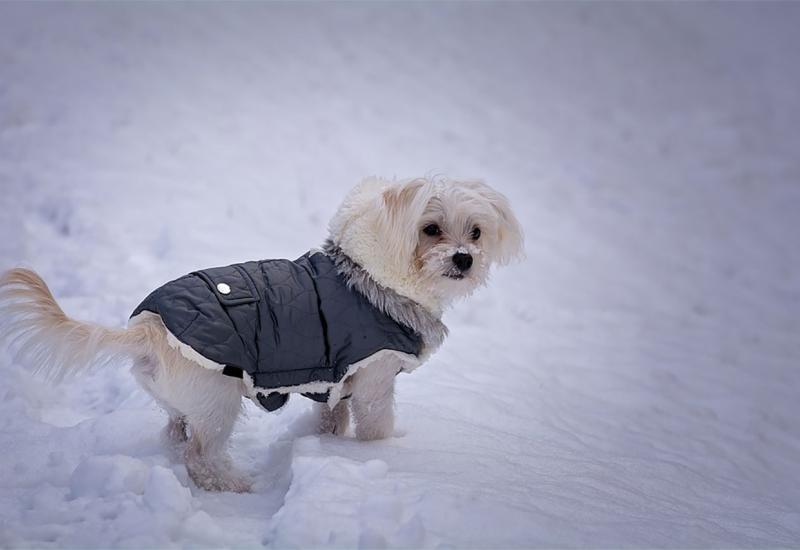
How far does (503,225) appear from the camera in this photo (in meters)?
2.97

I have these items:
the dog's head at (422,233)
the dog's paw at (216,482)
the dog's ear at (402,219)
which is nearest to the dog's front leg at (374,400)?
the dog's head at (422,233)

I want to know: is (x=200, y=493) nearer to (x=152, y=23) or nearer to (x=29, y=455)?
→ (x=29, y=455)

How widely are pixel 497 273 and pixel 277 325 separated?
3995 millimetres

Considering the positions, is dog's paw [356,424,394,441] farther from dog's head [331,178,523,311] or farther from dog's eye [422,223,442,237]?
dog's eye [422,223,442,237]

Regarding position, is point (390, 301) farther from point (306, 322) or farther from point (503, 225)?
point (503, 225)

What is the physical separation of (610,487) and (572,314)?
3.22 metres

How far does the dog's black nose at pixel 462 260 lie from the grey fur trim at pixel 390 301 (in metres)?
0.23

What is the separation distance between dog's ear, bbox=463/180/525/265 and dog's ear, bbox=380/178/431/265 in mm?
300

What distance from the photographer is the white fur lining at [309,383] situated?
2295 millimetres

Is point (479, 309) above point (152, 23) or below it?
below

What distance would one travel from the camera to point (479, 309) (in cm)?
540

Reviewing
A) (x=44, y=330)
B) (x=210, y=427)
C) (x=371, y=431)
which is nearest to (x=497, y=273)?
(x=371, y=431)

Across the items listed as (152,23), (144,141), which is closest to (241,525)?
(144,141)

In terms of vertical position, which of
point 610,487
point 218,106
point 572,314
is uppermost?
point 218,106
